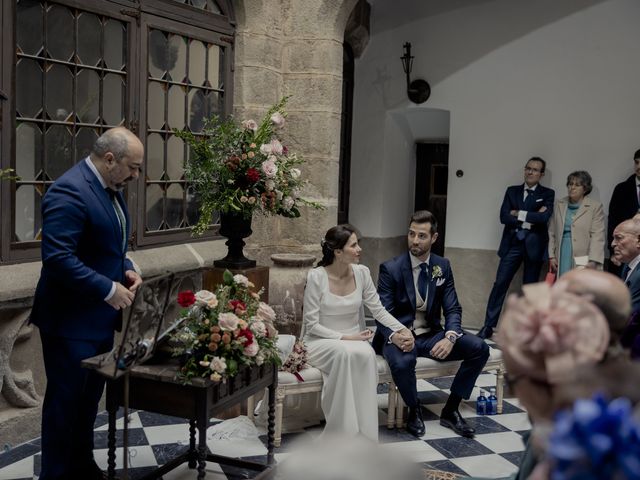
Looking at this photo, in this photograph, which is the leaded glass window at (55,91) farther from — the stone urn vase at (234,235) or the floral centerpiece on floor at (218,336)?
the floral centerpiece on floor at (218,336)

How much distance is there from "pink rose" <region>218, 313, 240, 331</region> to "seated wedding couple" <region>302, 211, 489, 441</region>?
4.36ft

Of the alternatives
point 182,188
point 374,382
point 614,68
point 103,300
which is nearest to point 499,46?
point 614,68

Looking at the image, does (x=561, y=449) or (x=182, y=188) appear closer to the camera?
(x=561, y=449)

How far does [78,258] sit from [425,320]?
2709 mm

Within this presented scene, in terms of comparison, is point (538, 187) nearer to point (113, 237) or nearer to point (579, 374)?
point (113, 237)

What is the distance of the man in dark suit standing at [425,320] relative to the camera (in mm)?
5273

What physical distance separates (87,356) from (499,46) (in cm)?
646

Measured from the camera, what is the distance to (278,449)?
16.0 feet

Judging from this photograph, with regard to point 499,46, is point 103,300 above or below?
below

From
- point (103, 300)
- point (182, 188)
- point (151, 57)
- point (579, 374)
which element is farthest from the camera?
point (182, 188)

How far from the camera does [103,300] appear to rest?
3.78 metres

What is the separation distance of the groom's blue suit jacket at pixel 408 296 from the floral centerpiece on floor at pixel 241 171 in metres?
0.95

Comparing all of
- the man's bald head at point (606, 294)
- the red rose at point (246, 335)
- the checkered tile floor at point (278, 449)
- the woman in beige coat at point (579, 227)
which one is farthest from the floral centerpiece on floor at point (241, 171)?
the woman in beige coat at point (579, 227)

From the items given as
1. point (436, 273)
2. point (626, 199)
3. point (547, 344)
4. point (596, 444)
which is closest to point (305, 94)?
point (436, 273)
